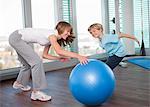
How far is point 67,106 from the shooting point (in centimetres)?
262

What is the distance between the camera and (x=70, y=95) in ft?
9.98

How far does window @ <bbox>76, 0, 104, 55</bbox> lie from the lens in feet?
18.3

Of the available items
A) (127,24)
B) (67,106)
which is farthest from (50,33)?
(127,24)

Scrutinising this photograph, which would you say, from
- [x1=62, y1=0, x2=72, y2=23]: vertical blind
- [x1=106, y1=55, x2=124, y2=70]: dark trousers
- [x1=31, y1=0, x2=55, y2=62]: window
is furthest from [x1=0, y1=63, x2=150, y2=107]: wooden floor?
[x1=62, y1=0, x2=72, y2=23]: vertical blind

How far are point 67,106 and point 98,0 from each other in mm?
3874

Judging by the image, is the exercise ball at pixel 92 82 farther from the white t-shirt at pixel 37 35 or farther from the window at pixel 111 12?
the window at pixel 111 12

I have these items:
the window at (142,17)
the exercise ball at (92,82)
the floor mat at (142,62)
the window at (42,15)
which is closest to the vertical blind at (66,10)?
the window at (42,15)

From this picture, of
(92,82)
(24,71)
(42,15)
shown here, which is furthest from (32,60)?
(42,15)

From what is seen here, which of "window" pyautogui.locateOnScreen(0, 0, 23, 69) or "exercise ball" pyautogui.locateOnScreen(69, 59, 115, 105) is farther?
"window" pyautogui.locateOnScreen(0, 0, 23, 69)

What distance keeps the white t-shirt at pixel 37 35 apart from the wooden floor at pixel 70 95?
0.66 m

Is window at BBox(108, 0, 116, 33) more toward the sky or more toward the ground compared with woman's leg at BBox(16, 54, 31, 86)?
more toward the sky

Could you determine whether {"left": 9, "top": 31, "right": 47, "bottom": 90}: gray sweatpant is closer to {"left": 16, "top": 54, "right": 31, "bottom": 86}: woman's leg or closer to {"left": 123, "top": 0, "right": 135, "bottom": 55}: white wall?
{"left": 16, "top": 54, "right": 31, "bottom": 86}: woman's leg

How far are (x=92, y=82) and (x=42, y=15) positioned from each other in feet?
9.43

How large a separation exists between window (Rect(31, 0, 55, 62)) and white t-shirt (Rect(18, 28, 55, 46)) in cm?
183
